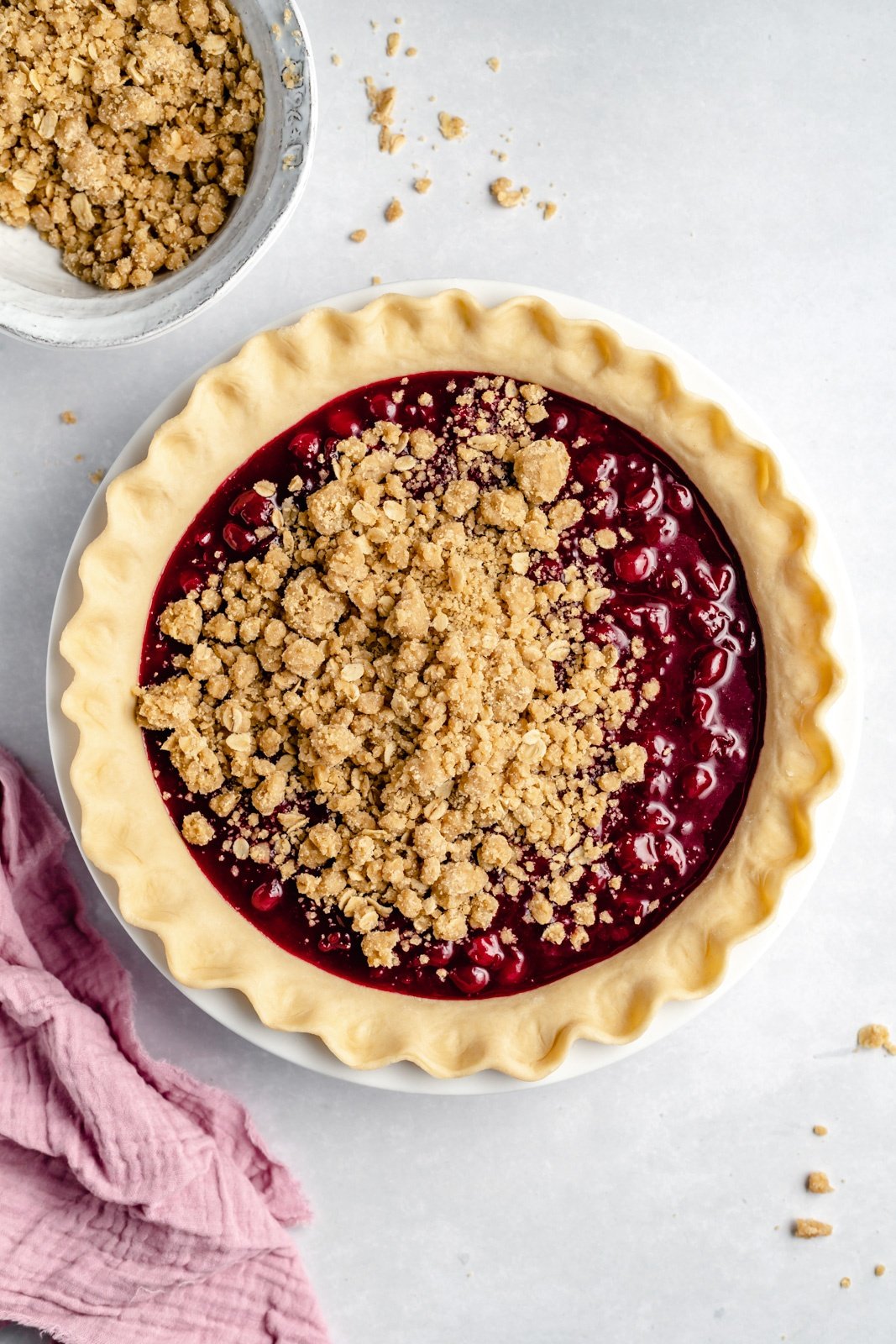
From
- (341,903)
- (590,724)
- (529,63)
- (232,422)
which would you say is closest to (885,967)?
(590,724)

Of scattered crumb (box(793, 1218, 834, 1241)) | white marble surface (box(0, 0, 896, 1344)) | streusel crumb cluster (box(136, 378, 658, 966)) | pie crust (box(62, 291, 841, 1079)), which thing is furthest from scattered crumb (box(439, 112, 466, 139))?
Answer: scattered crumb (box(793, 1218, 834, 1241))

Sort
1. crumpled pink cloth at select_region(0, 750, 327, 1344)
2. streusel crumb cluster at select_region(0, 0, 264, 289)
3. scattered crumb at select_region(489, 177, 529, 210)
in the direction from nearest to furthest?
streusel crumb cluster at select_region(0, 0, 264, 289)
crumpled pink cloth at select_region(0, 750, 327, 1344)
scattered crumb at select_region(489, 177, 529, 210)

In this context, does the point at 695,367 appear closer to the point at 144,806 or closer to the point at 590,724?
the point at 590,724

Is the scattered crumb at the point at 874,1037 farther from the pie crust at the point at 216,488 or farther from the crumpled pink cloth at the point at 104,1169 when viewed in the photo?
the crumpled pink cloth at the point at 104,1169

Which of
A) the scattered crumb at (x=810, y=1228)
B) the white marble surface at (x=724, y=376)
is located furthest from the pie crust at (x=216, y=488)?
the scattered crumb at (x=810, y=1228)

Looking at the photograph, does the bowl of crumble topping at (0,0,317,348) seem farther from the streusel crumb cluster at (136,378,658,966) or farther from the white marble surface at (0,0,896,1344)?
the streusel crumb cluster at (136,378,658,966)

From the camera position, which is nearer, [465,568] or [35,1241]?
[465,568]

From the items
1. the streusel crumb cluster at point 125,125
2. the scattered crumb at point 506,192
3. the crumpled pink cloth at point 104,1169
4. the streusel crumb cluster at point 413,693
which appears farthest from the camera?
the scattered crumb at point 506,192
